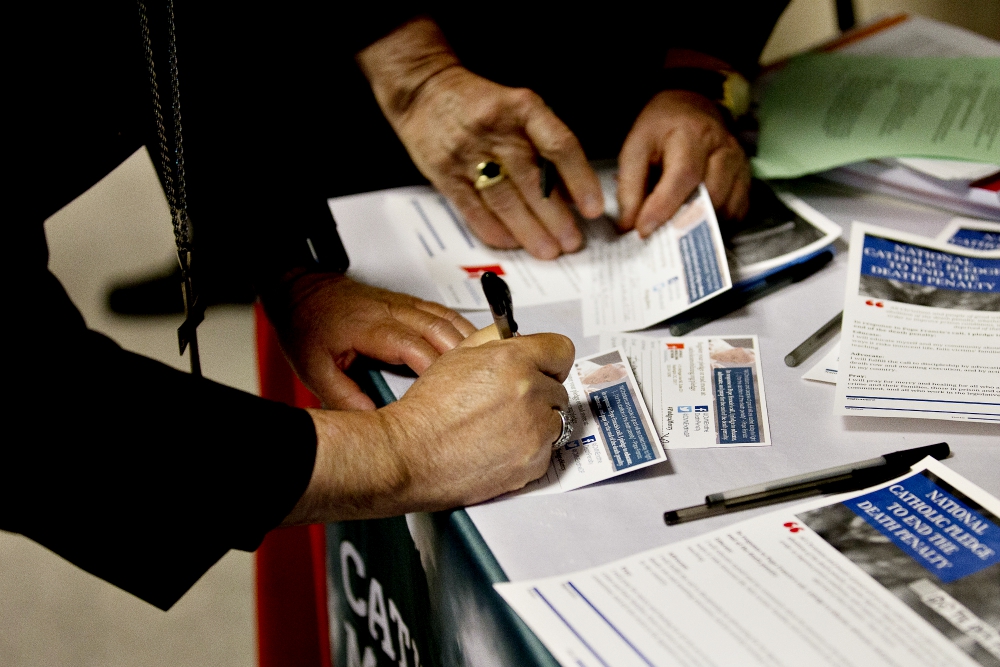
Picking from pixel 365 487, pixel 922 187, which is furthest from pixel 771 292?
pixel 365 487

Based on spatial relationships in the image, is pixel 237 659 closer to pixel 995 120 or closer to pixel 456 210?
pixel 456 210

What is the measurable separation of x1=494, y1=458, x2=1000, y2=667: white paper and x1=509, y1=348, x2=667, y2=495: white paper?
9 centimetres

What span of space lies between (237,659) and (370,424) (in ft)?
3.39

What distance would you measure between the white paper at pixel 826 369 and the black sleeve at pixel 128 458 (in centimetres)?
45

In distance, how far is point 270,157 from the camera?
93cm

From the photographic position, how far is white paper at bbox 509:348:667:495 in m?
0.65

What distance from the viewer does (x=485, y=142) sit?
95cm

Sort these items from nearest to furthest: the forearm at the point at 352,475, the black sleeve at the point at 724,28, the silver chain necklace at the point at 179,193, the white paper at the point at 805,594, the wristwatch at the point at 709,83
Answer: the white paper at the point at 805,594 < the forearm at the point at 352,475 < the silver chain necklace at the point at 179,193 < the wristwatch at the point at 709,83 < the black sleeve at the point at 724,28

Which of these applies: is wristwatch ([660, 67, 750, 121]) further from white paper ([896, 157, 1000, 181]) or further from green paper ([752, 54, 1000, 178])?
white paper ([896, 157, 1000, 181])

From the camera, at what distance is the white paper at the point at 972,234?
2.96ft

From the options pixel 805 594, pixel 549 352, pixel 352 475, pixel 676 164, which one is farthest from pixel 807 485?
pixel 676 164

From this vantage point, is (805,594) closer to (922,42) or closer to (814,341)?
(814,341)

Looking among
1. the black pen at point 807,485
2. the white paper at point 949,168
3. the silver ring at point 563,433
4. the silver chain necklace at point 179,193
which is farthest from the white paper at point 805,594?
the white paper at point 949,168

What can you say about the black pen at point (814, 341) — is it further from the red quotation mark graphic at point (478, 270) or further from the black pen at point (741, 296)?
the red quotation mark graphic at point (478, 270)
